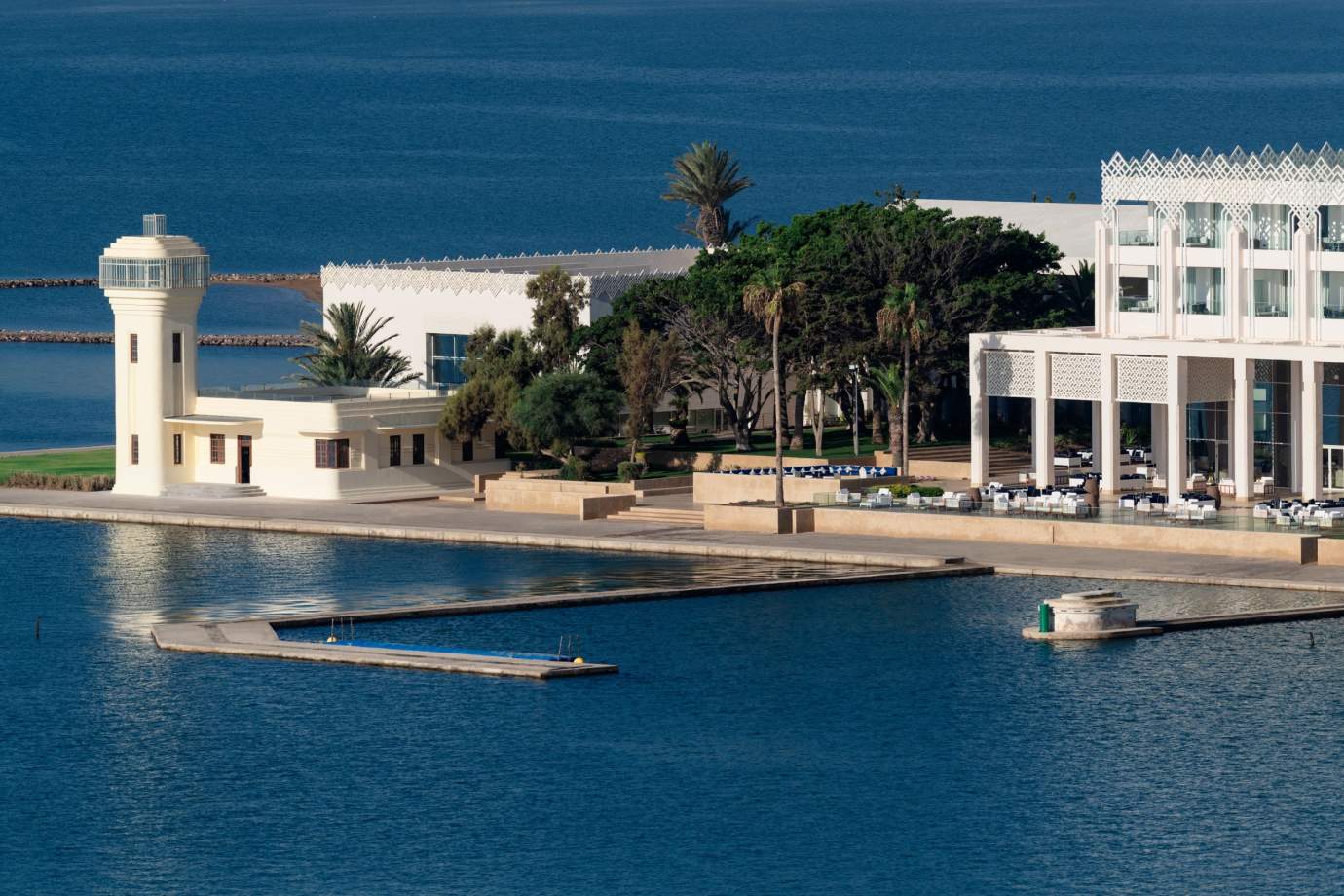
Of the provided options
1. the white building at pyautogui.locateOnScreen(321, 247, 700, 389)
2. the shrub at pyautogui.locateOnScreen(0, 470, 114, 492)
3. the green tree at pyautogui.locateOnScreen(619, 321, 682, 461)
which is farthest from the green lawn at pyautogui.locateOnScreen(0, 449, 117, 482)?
the green tree at pyautogui.locateOnScreen(619, 321, 682, 461)

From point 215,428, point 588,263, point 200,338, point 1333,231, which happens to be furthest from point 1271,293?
point 200,338

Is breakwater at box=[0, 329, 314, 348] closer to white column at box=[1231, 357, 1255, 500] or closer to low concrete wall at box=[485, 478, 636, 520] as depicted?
low concrete wall at box=[485, 478, 636, 520]

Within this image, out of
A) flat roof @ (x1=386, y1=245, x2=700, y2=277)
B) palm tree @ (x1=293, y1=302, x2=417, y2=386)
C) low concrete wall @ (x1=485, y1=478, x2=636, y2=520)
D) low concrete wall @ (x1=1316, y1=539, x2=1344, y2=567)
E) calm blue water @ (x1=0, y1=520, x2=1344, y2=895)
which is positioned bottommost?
calm blue water @ (x1=0, y1=520, x2=1344, y2=895)

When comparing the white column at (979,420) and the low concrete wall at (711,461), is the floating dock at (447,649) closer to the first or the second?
the white column at (979,420)

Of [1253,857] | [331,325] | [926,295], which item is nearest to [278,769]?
[1253,857]

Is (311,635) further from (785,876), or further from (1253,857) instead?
(1253,857)

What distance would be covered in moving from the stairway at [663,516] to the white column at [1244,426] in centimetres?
1618

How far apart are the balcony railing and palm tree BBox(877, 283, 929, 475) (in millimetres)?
6953

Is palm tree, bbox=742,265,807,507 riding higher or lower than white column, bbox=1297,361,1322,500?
higher

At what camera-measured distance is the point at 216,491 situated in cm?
10025

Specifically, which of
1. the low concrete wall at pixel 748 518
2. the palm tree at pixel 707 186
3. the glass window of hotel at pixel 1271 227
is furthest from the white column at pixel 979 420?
the palm tree at pixel 707 186

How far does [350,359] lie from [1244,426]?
110ft

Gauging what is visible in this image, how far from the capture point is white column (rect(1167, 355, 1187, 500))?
90.4 m

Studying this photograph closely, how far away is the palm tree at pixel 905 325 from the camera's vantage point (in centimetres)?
9625
